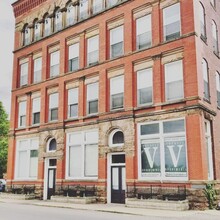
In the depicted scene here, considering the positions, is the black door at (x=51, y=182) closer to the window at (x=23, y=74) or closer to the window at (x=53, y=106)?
the window at (x=53, y=106)

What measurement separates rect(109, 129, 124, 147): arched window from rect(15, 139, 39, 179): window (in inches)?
287

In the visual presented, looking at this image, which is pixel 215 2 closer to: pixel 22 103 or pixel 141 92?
pixel 141 92

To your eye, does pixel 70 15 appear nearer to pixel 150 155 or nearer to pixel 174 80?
pixel 174 80

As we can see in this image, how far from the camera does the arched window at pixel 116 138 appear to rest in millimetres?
20502

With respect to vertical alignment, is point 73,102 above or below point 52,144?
above

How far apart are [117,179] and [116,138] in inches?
98.6

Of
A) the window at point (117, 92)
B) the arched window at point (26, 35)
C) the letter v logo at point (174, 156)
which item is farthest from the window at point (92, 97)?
the arched window at point (26, 35)

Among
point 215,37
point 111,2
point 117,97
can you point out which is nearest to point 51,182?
point 117,97

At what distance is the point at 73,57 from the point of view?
80.6ft

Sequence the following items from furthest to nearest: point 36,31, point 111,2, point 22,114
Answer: point 36,31
point 22,114
point 111,2

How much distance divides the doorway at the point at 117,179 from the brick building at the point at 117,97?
0.06m

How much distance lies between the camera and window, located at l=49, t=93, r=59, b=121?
24889mm

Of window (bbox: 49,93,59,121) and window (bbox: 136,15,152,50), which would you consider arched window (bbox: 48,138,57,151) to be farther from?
window (bbox: 136,15,152,50)

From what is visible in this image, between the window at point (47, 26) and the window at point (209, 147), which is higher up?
the window at point (47, 26)
